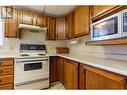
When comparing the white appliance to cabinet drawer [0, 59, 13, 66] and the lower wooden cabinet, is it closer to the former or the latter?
cabinet drawer [0, 59, 13, 66]

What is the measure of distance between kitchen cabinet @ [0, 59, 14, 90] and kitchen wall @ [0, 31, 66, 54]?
26.9 inches

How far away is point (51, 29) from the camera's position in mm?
3316

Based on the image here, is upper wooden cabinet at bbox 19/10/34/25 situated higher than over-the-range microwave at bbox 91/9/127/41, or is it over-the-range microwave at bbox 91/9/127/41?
upper wooden cabinet at bbox 19/10/34/25

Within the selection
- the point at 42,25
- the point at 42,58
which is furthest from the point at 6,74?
the point at 42,25

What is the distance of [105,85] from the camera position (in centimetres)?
115

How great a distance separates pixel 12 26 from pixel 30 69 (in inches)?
40.3

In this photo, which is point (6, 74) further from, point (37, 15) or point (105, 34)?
point (105, 34)

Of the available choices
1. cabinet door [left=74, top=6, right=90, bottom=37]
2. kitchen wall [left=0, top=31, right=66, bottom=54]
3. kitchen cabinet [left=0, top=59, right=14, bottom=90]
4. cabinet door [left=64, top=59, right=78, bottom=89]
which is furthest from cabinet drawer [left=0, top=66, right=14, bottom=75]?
cabinet door [left=74, top=6, right=90, bottom=37]

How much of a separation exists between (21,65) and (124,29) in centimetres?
199

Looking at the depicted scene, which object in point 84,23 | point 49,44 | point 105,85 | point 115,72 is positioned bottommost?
point 105,85

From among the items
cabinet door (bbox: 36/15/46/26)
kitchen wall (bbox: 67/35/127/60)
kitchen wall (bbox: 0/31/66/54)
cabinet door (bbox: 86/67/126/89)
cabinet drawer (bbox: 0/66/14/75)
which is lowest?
cabinet drawer (bbox: 0/66/14/75)

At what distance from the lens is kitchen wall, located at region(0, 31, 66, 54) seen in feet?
9.50

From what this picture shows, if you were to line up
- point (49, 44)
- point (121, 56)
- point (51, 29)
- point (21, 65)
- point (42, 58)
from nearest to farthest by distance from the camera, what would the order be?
1. point (121, 56)
2. point (21, 65)
3. point (42, 58)
4. point (51, 29)
5. point (49, 44)

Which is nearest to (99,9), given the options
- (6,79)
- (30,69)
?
(30,69)
